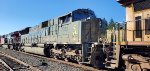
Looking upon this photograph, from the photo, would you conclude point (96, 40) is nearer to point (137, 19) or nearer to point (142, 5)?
point (137, 19)

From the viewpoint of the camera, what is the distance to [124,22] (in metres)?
10.0

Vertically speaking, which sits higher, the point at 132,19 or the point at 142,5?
the point at 142,5

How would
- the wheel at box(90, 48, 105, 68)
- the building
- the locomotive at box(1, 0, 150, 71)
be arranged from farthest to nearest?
the wheel at box(90, 48, 105, 68)
the locomotive at box(1, 0, 150, 71)
the building

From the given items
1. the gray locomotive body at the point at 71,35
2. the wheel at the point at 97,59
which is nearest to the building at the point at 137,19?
the wheel at the point at 97,59

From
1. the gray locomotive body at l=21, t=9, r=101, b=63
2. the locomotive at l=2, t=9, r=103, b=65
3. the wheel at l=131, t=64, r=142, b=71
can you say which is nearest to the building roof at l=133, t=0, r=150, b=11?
the wheel at l=131, t=64, r=142, b=71

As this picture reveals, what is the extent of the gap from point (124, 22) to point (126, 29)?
281 millimetres

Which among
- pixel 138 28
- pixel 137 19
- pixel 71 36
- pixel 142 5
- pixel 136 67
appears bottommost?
pixel 136 67

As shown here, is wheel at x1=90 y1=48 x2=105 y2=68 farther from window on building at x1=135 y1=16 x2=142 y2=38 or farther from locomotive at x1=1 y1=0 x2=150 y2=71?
window on building at x1=135 y1=16 x2=142 y2=38

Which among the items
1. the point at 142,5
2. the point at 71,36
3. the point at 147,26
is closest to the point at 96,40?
the point at 71,36

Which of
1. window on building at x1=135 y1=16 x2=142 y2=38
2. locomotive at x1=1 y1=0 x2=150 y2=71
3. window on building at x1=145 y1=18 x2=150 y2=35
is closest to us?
window on building at x1=145 y1=18 x2=150 y2=35

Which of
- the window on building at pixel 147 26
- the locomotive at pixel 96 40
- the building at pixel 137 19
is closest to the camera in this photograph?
the window on building at pixel 147 26

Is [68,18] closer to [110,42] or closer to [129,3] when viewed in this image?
[110,42]

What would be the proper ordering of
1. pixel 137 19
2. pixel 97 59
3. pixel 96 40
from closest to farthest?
pixel 137 19, pixel 97 59, pixel 96 40

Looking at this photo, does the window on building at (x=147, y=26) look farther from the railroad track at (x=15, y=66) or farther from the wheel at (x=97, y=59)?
the railroad track at (x=15, y=66)
